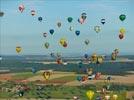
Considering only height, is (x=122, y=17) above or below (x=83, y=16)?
below

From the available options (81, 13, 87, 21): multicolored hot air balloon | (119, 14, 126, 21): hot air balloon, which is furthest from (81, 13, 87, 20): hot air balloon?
(119, 14, 126, 21): hot air balloon

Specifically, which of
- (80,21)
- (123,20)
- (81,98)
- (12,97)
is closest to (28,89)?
(12,97)

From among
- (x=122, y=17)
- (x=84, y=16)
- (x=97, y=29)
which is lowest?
(x=97, y=29)

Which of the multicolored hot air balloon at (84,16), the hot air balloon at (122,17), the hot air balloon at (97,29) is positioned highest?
the multicolored hot air balloon at (84,16)

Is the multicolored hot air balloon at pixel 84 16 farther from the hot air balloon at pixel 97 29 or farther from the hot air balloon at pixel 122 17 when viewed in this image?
the hot air balloon at pixel 122 17

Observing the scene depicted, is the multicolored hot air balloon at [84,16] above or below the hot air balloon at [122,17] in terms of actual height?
above

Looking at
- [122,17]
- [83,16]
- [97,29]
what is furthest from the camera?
[97,29]

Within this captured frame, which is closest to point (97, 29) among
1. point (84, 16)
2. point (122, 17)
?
point (84, 16)

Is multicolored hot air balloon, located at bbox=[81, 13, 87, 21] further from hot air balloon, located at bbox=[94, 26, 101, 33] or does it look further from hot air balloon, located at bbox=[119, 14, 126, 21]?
hot air balloon, located at bbox=[119, 14, 126, 21]

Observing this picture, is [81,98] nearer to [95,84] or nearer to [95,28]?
[95,28]

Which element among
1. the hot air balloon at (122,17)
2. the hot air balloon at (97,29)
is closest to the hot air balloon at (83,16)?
the hot air balloon at (97,29)

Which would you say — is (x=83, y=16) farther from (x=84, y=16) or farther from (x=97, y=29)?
(x=97, y=29)

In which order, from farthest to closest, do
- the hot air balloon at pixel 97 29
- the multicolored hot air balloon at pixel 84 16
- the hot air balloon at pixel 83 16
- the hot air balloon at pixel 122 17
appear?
1. the hot air balloon at pixel 97 29
2. the hot air balloon at pixel 83 16
3. the multicolored hot air balloon at pixel 84 16
4. the hot air balloon at pixel 122 17
